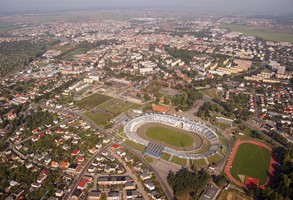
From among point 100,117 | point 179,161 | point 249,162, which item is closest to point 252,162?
point 249,162

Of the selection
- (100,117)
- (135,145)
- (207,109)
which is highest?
(207,109)

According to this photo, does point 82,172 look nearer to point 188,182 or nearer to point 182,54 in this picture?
point 188,182

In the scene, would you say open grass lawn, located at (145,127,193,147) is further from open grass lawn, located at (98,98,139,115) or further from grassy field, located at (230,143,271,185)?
open grass lawn, located at (98,98,139,115)

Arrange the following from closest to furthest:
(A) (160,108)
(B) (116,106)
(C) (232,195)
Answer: (C) (232,195), (A) (160,108), (B) (116,106)

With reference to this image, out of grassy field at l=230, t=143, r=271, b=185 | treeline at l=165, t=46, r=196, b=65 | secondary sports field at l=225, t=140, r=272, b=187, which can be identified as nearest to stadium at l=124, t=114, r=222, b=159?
secondary sports field at l=225, t=140, r=272, b=187

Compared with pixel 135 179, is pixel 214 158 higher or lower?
lower

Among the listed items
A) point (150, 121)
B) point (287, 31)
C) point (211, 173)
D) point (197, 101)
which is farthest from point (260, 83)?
point (287, 31)

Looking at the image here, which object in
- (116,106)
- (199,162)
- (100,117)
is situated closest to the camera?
(199,162)

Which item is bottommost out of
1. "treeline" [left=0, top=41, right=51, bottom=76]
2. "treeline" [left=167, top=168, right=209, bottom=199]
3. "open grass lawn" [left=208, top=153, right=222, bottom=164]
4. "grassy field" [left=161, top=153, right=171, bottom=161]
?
"treeline" [left=0, top=41, right=51, bottom=76]
